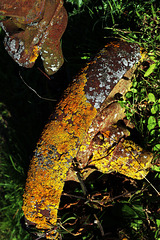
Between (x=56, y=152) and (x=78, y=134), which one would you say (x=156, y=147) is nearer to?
(x=78, y=134)

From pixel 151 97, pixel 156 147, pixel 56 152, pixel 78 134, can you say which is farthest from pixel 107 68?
pixel 156 147

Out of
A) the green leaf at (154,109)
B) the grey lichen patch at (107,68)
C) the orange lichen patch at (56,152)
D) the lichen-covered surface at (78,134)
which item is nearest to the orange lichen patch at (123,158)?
the lichen-covered surface at (78,134)

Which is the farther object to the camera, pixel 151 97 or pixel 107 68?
pixel 151 97

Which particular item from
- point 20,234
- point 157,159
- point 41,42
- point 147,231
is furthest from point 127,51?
point 20,234

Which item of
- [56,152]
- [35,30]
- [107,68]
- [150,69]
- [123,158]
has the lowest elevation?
[123,158]

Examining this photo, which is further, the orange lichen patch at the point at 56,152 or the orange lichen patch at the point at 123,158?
the orange lichen patch at the point at 123,158

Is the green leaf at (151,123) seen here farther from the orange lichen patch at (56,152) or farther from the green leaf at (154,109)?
the orange lichen patch at (56,152)
